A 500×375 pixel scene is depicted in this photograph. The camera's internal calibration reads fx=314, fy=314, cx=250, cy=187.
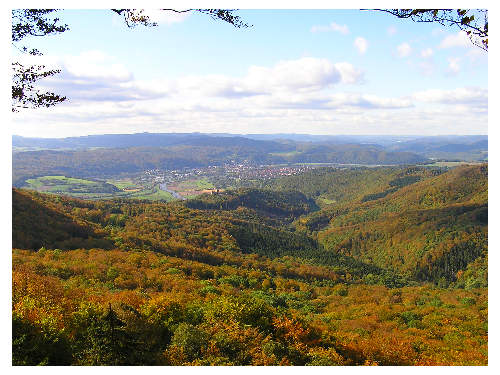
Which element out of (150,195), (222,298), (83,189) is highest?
(222,298)

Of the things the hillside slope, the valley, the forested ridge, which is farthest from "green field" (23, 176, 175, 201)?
the hillside slope

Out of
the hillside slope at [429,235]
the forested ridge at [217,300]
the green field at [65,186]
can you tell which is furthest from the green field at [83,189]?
the hillside slope at [429,235]

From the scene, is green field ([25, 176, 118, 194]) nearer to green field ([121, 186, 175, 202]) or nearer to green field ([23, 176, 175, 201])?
green field ([23, 176, 175, 201])

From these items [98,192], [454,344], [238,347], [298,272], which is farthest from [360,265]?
[98,192]

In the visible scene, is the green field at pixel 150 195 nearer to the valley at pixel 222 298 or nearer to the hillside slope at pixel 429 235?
the valley at pixel 222 298

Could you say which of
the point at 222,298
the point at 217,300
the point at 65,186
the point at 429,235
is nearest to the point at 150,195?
the point at 65,186

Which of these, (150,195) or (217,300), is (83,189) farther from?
(217,300)

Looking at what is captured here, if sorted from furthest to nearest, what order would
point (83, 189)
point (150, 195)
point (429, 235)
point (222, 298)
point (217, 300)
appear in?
1. point (83, 189)
2. point (150, 195)
3. point (429, 235)
4. point (217, 300)
5. point (222, 298)

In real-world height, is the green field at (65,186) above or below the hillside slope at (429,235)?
above

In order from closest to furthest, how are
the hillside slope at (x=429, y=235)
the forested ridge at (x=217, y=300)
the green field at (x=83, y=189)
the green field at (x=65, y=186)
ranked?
the forested ridge at (x=217, y=300)
the hillside slope at (x=429, y=235)
the green field at (x=83, y=189)
the green field at (x=65, y=186)

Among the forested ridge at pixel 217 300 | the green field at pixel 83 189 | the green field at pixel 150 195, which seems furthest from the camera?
the green field at pixel 150 195

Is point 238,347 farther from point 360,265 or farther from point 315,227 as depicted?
point 315,227
